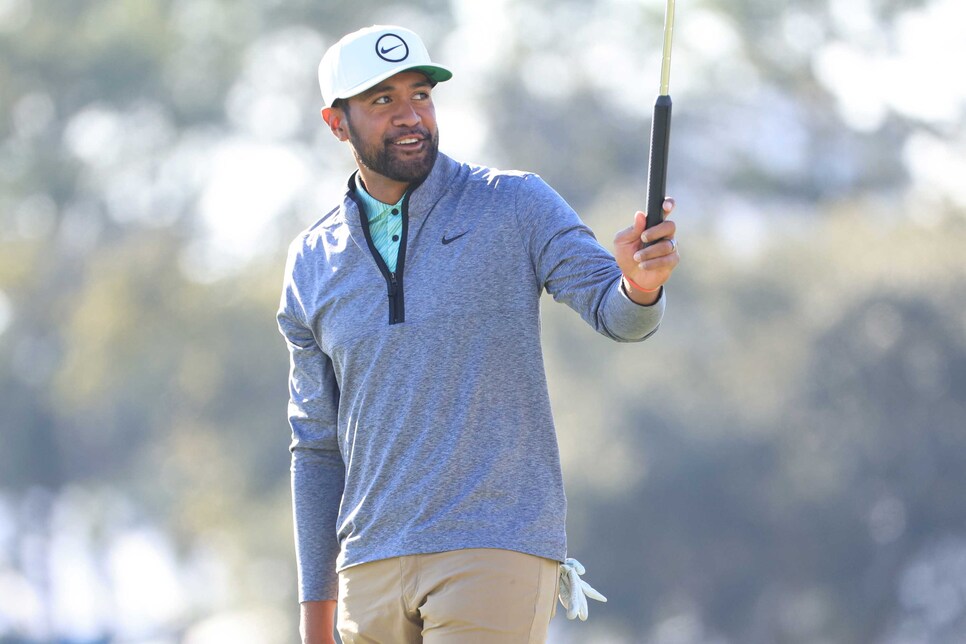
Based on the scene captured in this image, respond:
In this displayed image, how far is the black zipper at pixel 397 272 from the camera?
155 inches

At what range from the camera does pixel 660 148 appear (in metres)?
3.49

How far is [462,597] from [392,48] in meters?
1.31

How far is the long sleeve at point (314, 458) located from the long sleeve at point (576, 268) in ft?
2.18

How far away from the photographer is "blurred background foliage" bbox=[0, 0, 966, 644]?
70.6 ft

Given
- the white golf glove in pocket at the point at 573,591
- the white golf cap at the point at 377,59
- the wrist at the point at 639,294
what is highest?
the white golf cap at the point at 377,59

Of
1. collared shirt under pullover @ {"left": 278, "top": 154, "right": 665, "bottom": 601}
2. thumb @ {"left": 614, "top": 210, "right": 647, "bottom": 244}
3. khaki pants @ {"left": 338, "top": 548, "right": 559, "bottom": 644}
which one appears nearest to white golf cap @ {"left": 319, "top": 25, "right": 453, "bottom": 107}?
collared shirt under pullover @ {"left": 278, "top": 154, "right": 665, "bottom": 601}

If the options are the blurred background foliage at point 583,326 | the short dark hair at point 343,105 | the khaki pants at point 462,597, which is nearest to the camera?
the khaki pants at point 462,597

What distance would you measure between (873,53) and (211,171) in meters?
10.4

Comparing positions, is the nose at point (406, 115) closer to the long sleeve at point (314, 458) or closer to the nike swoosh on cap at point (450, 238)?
the nike swoosh on cap at point (450, 238)

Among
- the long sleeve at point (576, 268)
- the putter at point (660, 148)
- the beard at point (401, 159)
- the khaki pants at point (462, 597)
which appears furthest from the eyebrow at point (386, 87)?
the khaki pants at point (462, 597)

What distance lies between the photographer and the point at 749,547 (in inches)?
865

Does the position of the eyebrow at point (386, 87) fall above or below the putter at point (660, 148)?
above

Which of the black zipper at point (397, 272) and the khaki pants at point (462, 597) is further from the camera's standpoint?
the black zipper at point (397, 272)

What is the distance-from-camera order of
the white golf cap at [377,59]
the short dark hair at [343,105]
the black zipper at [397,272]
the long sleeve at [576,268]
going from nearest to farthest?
the long sleeve at [576,268]
the black zipper at [397,272]
the white golf cap at [377,59]
the short dark hair at [343,105]
